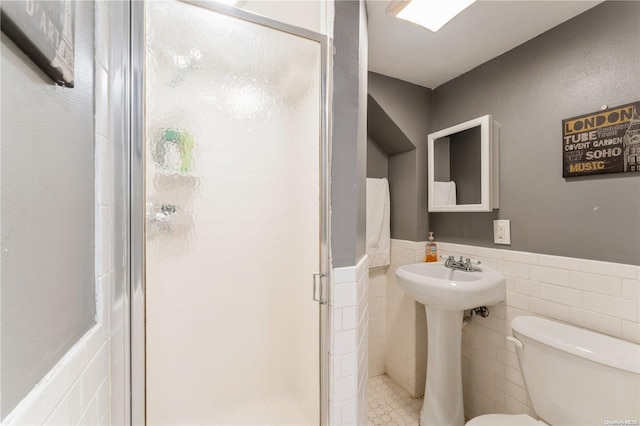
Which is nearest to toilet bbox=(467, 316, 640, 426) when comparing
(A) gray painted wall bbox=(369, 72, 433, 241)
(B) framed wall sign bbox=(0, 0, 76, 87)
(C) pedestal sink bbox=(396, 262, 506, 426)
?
(C) pedestal sink bbox=(396, 262, 506, 426)

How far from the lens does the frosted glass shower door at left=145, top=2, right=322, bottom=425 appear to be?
0.84 metres

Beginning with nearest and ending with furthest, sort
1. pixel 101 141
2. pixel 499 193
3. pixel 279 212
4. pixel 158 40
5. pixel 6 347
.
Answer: pixel 6 347 → pixel 101 141 → pixel 158 40 → pixel 279 212 → pixel 499 193

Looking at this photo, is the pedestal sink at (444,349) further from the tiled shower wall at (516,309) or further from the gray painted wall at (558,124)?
the gray painted wall at (558,124)

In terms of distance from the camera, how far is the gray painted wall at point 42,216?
13.0 inches

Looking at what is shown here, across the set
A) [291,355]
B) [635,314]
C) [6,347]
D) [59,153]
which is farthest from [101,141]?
[635,314]

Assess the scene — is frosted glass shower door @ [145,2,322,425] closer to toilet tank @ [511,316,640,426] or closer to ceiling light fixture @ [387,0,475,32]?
ceiling light fixture @ [387,0,475,32]

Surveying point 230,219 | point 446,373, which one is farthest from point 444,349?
point 230,219

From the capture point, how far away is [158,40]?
0.83 m

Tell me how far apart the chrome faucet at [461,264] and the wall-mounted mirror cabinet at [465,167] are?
31 centimetres

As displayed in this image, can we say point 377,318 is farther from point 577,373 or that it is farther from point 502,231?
point 577,373

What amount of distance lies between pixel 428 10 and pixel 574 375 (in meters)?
1.58

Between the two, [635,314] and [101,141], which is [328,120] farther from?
[635,314]

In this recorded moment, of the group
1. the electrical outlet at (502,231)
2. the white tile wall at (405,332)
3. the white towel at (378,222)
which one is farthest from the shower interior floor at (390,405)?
the electrical outlet at (502,231)

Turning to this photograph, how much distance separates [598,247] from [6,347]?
1.80 m
